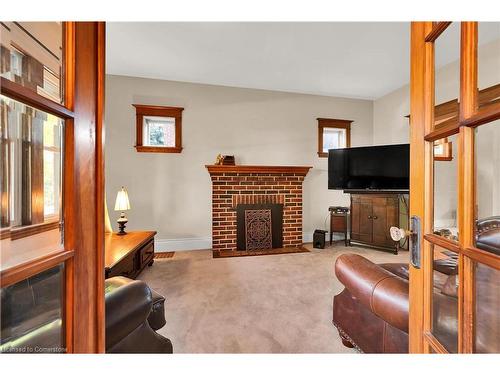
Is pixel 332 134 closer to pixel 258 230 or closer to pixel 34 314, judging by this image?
pixel 258 230

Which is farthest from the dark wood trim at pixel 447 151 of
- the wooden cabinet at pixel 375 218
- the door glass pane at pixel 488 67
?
the wooden cabinet at pixel 375 218

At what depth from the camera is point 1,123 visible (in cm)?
42

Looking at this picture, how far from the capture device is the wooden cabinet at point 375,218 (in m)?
3.40

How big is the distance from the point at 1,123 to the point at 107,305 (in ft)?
2.41

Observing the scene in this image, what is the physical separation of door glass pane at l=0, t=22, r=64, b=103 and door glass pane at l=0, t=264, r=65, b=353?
42 centimetres

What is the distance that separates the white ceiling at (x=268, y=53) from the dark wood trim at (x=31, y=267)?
2.50 metres

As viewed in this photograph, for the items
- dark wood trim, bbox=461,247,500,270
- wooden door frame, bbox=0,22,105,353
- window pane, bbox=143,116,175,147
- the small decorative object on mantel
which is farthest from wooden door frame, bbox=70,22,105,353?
window pane, bbox=143,116,175,147

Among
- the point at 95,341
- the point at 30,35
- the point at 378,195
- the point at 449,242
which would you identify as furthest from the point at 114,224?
the point at 378,195

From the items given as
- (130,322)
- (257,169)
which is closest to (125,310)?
(130,322)

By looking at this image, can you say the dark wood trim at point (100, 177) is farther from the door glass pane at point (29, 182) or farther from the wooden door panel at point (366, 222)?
the wooden door panel at point (366, 222)

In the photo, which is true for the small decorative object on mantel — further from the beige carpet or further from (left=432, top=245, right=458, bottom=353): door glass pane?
(left=432, top=245, right=458, bottom=353): door glass pane

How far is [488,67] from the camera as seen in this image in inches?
21.7

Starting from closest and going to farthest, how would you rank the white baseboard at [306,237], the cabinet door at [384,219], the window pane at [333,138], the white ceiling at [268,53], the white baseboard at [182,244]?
1. the white ceiling at [268,53]
2. the cabinet door at [384,219]
3. the white baseboard at [182,244]
4. the white baseboard at [306,237]
5. the window pane at [333,138]

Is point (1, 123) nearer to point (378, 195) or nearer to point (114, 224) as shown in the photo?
point (114, 224)
